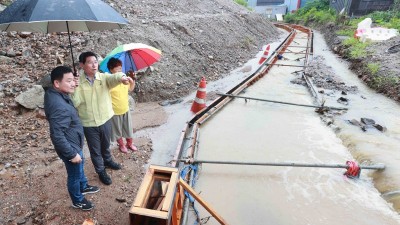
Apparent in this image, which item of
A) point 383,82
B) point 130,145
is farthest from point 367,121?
point 130,145

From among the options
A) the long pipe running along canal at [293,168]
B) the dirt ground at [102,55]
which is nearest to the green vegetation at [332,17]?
the dirt ground at [102,55]

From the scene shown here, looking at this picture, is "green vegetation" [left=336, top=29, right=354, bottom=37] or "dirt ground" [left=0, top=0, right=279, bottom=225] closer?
"dirt ground" [left=0, top=0, right=279, bottom=225]

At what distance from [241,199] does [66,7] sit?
3498 mm

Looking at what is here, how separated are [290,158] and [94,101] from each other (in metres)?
3.87

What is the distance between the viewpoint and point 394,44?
1264cm

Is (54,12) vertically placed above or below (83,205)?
above

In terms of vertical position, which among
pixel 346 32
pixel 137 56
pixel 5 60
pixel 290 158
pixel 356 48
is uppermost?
pixel 346 32

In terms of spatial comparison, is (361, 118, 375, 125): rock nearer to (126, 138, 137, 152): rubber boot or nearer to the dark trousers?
(126, 138, 137, 152): rubber boot

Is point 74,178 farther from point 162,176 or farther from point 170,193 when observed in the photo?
point 170,193

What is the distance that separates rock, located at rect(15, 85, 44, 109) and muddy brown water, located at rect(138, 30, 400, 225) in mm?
2434

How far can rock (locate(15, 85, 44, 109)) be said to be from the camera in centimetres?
538

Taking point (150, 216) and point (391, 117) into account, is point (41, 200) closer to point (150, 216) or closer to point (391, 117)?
point (150, 216)

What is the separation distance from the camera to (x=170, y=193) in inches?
95.3

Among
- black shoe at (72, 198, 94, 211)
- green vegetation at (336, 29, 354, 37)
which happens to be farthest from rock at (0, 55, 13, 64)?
green vegetation at (336, 29, 354, 37)
